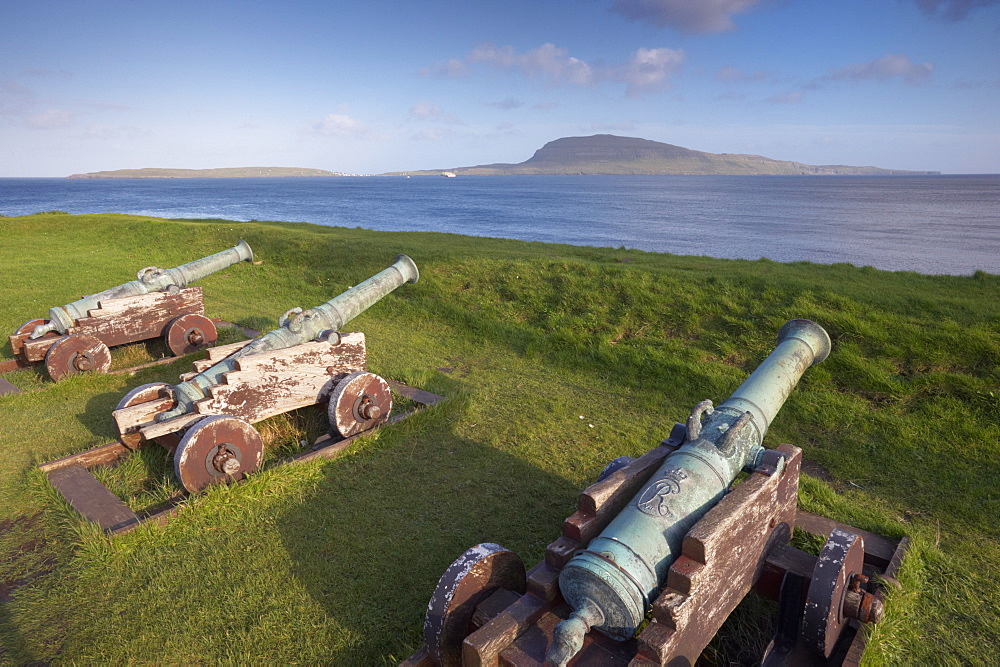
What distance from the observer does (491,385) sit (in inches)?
293

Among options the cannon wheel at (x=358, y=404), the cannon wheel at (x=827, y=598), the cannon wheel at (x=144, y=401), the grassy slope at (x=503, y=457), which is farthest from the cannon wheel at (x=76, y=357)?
the cannon wheel at (x=827, y=598)

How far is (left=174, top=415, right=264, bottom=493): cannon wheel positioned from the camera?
443cm

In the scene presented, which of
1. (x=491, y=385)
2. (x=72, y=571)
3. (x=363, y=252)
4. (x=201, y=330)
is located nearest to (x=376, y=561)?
(x=72, y=571)

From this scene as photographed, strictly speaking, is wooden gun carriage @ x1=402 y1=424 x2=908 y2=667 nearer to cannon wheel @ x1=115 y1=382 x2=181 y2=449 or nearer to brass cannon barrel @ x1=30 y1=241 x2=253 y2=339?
cannon wheel @ x1=115 y1=382 x2=181 y2=449

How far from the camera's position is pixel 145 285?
8.23 m

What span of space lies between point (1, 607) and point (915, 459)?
23.8 feet

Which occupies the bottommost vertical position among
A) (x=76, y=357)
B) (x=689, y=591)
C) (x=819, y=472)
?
(x=819, y=472)

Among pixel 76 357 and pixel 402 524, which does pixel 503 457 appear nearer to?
pixel 402 524

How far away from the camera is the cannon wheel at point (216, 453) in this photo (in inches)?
175

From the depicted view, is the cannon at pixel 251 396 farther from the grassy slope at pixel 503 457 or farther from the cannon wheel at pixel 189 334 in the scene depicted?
the cannon wheel at pixel 189 334

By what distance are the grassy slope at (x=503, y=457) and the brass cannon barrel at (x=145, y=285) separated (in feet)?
2.68

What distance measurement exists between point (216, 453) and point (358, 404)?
137 cm

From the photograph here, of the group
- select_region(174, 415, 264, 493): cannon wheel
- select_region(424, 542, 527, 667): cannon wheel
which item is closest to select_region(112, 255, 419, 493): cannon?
select_region(174, 415, 264, 493): cannon wheel

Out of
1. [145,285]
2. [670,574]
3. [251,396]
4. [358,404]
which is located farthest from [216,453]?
[145,285]
